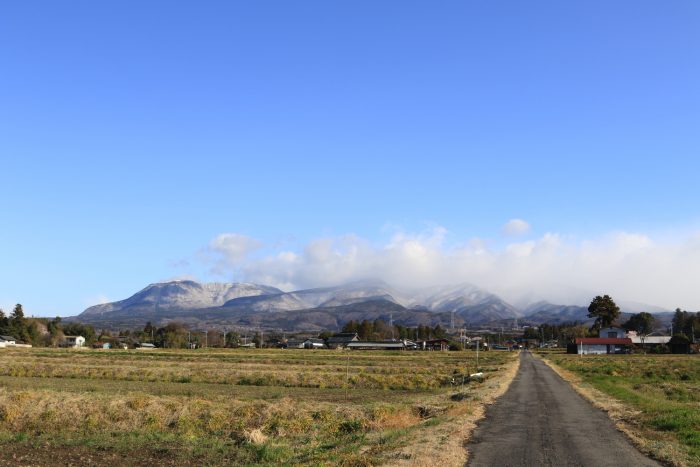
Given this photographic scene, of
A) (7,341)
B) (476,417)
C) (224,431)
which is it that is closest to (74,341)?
(7,341)

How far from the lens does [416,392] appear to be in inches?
1774

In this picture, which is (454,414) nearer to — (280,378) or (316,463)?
(316,463)

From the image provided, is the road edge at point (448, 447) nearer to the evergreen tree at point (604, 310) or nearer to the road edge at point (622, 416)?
the road edge at point (622, 416)

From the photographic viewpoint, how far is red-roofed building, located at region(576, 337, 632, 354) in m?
147

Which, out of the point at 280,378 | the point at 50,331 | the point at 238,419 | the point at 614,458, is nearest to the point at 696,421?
the point at 614,458

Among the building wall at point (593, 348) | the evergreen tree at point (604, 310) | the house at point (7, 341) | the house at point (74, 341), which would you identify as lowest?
the house at point (74, 341)

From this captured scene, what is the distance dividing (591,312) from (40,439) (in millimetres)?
181161

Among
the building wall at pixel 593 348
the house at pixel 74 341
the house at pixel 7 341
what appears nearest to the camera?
the house at pixel 7 341

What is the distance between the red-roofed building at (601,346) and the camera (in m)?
147

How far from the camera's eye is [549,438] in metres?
20.8

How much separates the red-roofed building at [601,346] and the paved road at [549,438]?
123166mm

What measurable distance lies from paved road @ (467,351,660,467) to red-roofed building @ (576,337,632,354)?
4849 inches

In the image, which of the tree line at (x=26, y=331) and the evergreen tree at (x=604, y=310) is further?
the evergreen tree at (x=604, y=310)

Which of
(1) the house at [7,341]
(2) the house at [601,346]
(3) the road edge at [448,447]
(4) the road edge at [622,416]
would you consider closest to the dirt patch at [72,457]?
(3) the road edge at [448,447]
